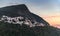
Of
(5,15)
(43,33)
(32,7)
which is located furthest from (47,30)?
(5,15)

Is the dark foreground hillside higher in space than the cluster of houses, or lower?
lower

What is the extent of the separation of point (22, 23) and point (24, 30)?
0.41 feet

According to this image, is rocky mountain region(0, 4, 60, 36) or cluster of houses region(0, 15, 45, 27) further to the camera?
cluster of houses region(0, 15, 45, 27)

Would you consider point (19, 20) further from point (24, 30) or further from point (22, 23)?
point (24, 30)

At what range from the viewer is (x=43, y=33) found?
3.18 m

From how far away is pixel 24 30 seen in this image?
10.0ft

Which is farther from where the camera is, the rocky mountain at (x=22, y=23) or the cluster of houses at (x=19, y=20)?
the cluster of houses at (x=19, y=20)

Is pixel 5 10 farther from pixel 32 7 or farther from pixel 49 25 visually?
pixel 49 25

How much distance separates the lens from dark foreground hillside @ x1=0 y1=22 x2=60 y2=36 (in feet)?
9.58

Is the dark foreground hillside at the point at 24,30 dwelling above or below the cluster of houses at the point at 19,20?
below

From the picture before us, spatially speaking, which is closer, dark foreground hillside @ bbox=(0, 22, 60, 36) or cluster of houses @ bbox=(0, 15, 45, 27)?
dark foreground hillside @ bbox=(0, 22, 60, 36)

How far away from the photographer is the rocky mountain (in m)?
2.96

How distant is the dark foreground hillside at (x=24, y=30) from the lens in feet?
9.58

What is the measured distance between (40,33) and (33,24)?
172mm
